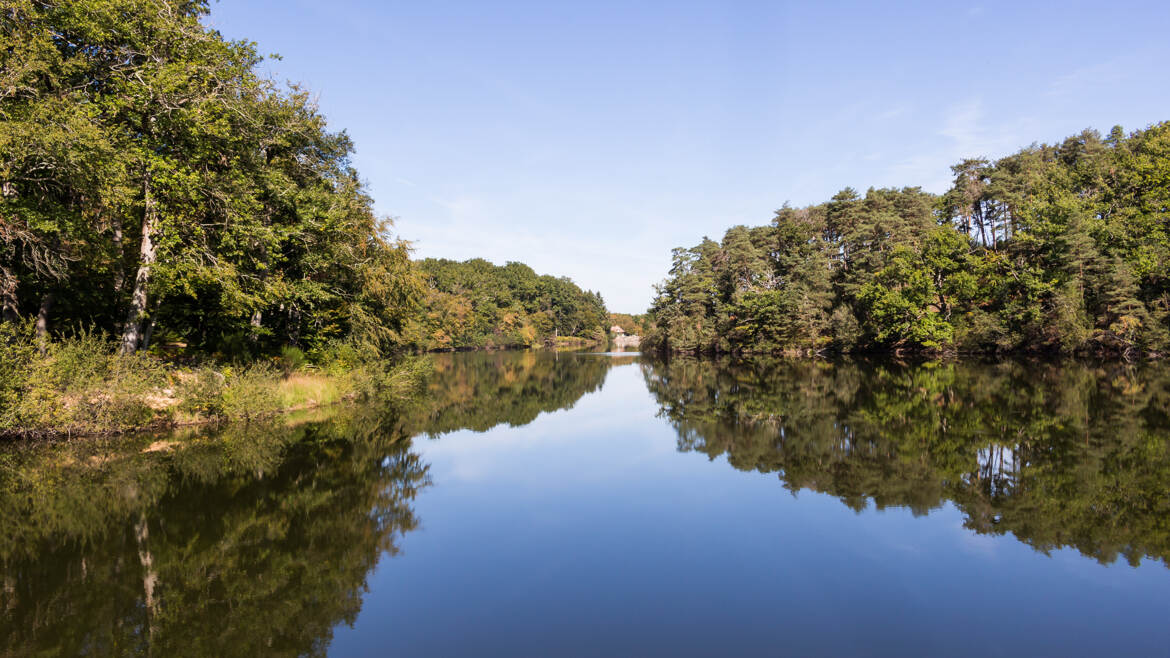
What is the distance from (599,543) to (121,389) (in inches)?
538

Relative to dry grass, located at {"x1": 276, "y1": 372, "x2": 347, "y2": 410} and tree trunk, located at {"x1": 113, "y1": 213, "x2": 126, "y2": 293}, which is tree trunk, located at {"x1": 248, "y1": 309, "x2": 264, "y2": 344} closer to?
dry grass, located at {"x1": 276, "y1": 372, "x2": 347, "y2": 410}

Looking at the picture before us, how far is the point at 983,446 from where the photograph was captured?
43.5 ft

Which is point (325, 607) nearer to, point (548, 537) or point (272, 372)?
point (548, 537)

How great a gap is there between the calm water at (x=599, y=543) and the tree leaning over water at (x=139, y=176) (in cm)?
593

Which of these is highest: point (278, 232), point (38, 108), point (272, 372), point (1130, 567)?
point (38, 108)

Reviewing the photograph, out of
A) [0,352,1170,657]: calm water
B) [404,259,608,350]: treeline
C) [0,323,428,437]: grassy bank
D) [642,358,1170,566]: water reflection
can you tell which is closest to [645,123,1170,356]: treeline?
[642,358,1170,566]: water reflection

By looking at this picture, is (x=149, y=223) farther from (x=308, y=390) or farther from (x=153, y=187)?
(x=308, y=390)

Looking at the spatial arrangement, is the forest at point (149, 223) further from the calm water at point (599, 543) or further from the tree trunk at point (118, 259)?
the calm water at point (599, 543)

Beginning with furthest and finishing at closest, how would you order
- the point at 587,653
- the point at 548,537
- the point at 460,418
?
the point at 460,418, the point at 548,537, the point at 587,653

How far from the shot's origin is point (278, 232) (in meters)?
19.1

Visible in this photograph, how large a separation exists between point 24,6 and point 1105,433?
3083cm

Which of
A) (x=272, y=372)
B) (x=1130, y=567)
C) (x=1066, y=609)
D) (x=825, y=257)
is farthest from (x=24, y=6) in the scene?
(x=825, y=257)

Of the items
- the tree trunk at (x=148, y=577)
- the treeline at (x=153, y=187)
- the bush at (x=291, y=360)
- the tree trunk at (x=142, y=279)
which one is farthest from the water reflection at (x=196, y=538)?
the bush at (x=291, y=360)

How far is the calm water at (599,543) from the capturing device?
18.1ft
